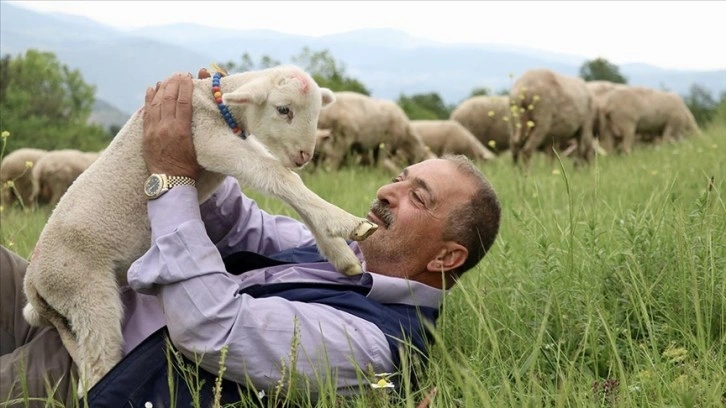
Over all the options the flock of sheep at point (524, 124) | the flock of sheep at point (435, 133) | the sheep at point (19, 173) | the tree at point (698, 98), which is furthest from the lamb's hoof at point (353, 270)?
the tree at point (698, 98)

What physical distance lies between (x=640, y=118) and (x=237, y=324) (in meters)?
16.0

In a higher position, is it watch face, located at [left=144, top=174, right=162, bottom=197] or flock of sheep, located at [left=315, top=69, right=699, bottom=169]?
watch face, located at [left=144, top=174, right=162, bottom=197]

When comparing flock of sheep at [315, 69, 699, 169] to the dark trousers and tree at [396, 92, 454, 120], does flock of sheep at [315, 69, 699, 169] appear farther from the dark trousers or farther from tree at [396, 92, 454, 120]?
tree at [396, 92, 454, 120]

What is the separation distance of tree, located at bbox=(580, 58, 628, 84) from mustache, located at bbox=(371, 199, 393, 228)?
33.4m

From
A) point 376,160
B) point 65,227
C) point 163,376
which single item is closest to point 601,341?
point 163,376

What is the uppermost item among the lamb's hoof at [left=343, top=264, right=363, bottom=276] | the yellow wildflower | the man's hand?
the man's hand

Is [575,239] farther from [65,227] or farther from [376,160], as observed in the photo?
[376,160]

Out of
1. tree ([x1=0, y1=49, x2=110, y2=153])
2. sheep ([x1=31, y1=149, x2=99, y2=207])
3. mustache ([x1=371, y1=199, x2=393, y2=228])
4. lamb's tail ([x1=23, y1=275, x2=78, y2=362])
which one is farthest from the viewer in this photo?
tree ([x1=0, y1=49, x2=110, y2=153])

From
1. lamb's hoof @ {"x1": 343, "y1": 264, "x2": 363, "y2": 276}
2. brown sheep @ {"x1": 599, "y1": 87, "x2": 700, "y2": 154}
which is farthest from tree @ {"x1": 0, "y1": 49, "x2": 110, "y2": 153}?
lamb's hoof @ {"x1": 343, "y1": 264, "x2": 363, "y2": 276}

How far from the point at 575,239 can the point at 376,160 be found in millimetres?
10020

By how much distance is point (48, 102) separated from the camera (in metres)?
37.0

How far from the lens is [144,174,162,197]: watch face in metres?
3.11

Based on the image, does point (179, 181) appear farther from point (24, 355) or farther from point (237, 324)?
point (24, 355)

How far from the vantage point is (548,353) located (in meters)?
3.14
